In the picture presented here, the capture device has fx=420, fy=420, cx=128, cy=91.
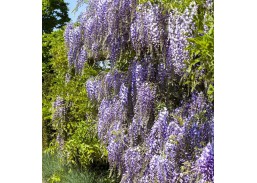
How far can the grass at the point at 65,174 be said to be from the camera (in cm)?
448

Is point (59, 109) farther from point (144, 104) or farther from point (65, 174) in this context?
point (144, 104)

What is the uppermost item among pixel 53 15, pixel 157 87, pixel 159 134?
pixel 53 15

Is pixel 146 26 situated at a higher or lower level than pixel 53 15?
lower

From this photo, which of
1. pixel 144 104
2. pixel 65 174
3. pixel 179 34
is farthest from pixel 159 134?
pixel 65 174

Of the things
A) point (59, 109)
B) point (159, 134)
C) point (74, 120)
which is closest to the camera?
point (159, 134)

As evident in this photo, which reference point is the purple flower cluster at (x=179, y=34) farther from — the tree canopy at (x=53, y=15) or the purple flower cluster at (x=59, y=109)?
the tree canopy at (x=53, y=15)

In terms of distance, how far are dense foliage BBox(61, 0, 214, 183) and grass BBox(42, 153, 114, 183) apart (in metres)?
1.21

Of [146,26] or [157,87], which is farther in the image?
[157,87]

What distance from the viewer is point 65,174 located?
4.69 m

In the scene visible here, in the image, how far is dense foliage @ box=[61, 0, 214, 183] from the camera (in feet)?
7.75

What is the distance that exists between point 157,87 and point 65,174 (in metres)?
2.29

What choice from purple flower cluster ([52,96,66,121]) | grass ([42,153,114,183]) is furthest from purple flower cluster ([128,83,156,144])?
purple flower cluster ([52,96,66,121])
